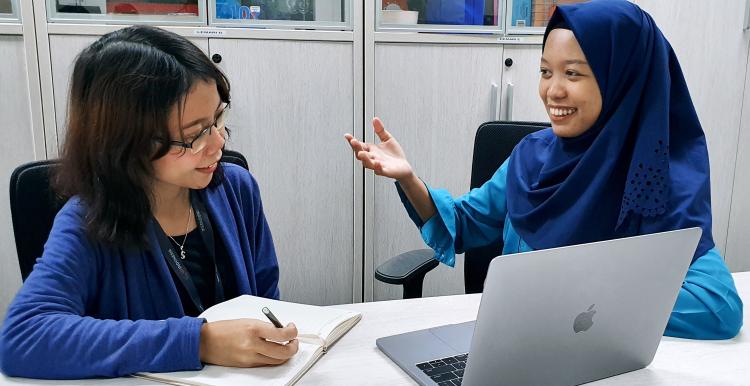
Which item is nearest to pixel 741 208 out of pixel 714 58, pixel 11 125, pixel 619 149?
pixel 714 58

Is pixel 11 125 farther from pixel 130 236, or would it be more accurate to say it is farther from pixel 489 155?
pixel 489 155

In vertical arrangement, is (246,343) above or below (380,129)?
below

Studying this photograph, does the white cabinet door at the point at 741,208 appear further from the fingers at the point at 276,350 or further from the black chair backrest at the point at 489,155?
the fingers at the point at 276,350

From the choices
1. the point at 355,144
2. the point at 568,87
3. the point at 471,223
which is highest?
the point at 568,87

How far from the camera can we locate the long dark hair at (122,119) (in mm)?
1057

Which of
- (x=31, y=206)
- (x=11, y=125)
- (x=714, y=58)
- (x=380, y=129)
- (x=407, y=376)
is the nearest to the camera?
(x=407, y=376)

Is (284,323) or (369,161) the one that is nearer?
(284,323)

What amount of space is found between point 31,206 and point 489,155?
1.11m

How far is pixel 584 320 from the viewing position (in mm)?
881

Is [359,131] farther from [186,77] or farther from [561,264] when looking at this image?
[561,264]

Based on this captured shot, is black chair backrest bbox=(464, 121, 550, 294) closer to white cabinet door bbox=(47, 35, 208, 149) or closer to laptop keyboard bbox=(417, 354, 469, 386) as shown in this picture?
laptop keyboard bbox=(417, 354, 469, 386)

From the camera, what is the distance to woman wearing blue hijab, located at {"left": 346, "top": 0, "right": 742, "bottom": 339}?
47.5 inches

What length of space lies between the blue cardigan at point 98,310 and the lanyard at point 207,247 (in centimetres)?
2

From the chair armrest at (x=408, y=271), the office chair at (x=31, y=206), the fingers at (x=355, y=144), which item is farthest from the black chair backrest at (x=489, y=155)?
the office chair at (x=31, y=206)
